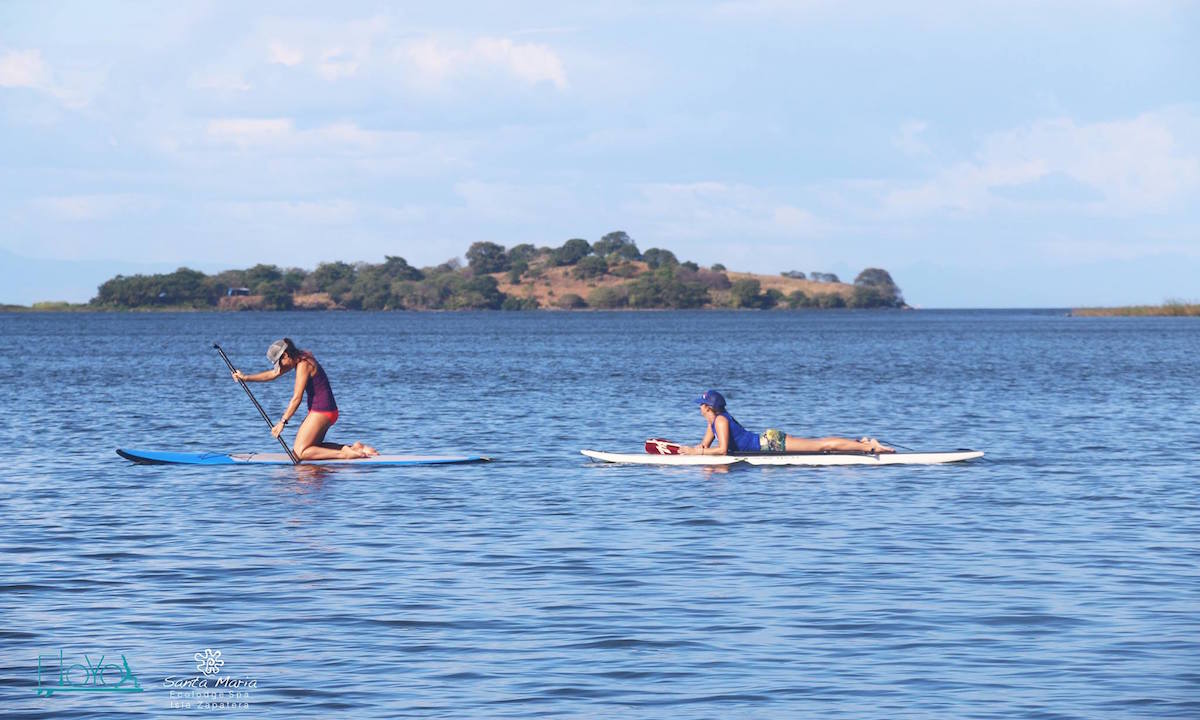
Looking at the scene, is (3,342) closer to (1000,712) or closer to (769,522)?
(769,522)

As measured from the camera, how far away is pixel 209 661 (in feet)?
41.1

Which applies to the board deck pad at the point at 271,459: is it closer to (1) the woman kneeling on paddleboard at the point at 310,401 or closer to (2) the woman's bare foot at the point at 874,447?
(1) the woman kneeling on paddleboard at the point at 310,401

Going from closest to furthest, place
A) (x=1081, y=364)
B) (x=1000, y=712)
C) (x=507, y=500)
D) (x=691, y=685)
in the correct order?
(x=1000, y=712), (x=691, y=685), (x=507, y=500), (x=1081, y=364)

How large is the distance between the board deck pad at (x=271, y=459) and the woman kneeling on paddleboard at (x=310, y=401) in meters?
0.19

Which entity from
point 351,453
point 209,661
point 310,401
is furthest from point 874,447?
point 209,661

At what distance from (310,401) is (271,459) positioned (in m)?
1.63

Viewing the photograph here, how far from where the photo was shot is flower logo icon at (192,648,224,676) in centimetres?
1230

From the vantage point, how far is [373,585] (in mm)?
15906

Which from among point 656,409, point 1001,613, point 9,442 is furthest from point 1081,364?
point 1001,613

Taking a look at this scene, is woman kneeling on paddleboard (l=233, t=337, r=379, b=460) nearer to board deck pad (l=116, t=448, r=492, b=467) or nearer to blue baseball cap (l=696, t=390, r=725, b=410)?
board deck pad (l=116, t=448, r=492, b=467)

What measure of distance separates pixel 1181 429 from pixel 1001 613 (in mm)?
23801

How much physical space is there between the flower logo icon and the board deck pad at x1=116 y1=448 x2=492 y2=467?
13.3 metres

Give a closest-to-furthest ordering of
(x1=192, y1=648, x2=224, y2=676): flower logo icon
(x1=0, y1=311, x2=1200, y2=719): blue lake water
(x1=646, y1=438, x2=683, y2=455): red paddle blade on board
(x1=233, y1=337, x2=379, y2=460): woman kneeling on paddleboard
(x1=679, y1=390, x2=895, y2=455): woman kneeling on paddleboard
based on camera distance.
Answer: (x1=0, y1=311, x2=1200, y2=719): blue lake water, (x1=192, y1=648, x2=224, y2=676): flower logo icon, (x1=233, y1=337, x2=379, y2=460): woman kneeling on paddleboard, (x1=679, y1=390, x2=895, y2=455): woman kneeling on paddleboard, (x1=646, y1=438, x2=683, y2=455): red paddle blade on board

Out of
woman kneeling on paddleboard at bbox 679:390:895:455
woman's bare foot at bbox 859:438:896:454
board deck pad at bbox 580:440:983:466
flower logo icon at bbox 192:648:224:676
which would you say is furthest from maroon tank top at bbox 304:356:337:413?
flower logo icon at bbox 192:648:224:676
